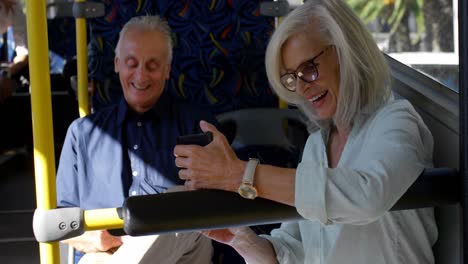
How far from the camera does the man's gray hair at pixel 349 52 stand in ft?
4.86

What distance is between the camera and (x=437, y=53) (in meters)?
2.00

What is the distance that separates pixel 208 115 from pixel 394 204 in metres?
1.82

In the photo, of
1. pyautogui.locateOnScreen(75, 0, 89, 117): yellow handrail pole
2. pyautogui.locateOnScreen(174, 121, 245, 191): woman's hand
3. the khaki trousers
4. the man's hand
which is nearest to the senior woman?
pyautogui.locateOnScreen(174, 121, 245, 191): woman's hand

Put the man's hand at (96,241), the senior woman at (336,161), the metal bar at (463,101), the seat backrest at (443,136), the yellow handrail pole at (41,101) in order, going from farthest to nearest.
A: the man's hand at (96,241), the yellow handrail pole at (41,101), the seat backrest at (443,136), the senior woman at (336,161), the metal bar at (463,101)

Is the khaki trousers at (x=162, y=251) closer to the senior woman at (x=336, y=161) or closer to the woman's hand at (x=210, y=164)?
the senior woman at (x=336, y=161)

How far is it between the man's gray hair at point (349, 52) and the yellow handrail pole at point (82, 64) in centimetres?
189

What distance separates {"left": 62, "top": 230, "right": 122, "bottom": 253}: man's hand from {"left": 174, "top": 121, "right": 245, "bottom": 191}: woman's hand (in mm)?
1400

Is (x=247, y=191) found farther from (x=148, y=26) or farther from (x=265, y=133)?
(x=265, y=133)

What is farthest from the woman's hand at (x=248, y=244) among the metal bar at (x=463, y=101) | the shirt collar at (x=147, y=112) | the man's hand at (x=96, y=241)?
the shirt collar at (x=147, y=112)

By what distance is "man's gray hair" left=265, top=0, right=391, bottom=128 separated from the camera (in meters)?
1.48

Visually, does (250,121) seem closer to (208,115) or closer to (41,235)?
(208,115)

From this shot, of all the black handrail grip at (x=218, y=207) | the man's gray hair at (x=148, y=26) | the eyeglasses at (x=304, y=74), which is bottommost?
the black handrail grip at (x=218, y=207)

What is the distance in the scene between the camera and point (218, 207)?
114 centimetres

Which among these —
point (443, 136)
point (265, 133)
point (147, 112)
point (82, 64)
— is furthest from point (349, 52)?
point (82, 64)
